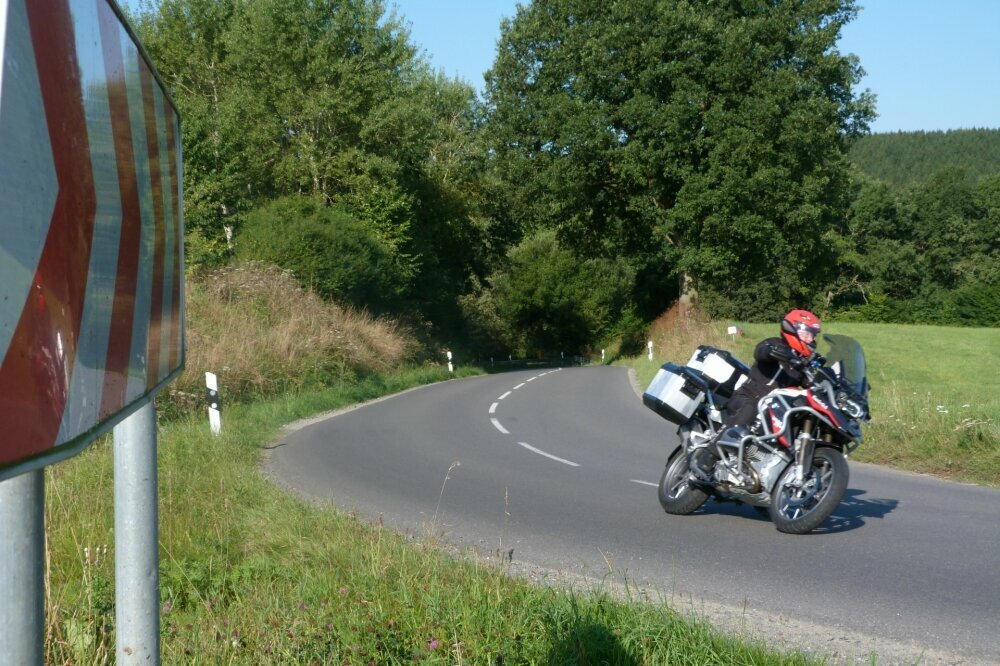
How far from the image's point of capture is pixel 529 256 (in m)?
66.6

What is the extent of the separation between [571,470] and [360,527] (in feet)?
18.8

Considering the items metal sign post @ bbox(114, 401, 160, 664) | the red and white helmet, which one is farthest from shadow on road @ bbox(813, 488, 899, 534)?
metal sign post @ bbox(114, 401, 160, 664)

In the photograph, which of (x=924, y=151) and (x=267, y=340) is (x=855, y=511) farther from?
(x=924, y=151)

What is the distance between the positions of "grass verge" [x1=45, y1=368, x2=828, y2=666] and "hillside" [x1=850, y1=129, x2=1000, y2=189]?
143m

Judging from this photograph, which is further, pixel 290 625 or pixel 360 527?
pixel 360 527

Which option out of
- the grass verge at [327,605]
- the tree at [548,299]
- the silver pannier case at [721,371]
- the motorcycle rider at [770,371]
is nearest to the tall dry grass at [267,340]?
the silver pannier case at [721,371]

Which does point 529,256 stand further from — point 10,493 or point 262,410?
point 10,493

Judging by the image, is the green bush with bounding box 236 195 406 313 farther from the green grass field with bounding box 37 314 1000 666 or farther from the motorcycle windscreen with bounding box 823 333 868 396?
the motorcycle windscreen with bounding box 823 333 868 396

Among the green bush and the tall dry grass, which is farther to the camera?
the green bush

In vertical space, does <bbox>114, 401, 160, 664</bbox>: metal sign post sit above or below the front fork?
above

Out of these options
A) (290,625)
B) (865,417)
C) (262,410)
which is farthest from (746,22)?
(290,625)

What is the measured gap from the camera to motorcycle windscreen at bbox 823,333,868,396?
27.6 feet

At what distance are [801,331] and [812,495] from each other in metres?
1.29

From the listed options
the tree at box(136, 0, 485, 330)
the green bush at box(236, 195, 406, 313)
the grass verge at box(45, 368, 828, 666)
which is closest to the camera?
the grass verge at box(45, 368, 828, 666)
